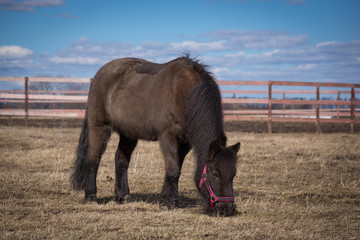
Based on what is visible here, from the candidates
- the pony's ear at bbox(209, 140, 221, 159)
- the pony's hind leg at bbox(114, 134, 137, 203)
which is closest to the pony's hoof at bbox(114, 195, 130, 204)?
the pony's hind leg at bbox(114, 134, 137, 203)

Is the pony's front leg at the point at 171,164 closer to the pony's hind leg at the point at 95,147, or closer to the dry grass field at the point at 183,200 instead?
the dry grass field at the point at 183,200

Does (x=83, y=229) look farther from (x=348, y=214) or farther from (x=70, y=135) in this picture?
(x=70, y=135)

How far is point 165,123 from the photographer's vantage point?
5.07m

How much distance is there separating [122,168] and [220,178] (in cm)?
218

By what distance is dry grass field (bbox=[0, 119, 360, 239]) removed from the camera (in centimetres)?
405

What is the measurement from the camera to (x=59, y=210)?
16.2 ft

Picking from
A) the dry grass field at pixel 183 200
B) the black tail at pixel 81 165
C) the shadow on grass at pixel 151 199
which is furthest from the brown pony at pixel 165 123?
the dry grass field at pixel 183 200

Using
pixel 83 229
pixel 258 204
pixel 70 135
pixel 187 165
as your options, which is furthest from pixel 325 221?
pixel 70 135

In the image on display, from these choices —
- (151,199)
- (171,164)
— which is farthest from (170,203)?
(151,199)

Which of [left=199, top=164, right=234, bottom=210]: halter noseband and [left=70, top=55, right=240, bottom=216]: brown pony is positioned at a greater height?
[left=70, top=55, right=240, bottom=216]: brown pony

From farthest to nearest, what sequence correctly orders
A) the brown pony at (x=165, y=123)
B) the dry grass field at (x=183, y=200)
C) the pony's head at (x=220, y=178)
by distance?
the brown pony at (x=165, y=123) → the pony's head at (x=220, y=178) → the dry grass field at (x=183, y=200)

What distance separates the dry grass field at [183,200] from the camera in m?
4.05

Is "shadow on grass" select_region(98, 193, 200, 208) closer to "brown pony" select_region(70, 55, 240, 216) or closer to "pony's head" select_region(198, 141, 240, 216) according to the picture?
"brown pony" select_region(70, 55, 240, 216)

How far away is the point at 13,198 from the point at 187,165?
4120mm
